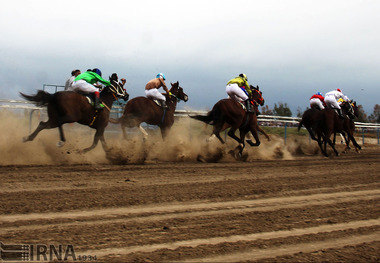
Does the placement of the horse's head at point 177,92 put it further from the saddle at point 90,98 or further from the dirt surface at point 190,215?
the dirt surface at point 190,215

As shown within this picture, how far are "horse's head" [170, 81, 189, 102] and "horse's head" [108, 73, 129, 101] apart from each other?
270 cm

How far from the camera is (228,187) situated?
6.89m

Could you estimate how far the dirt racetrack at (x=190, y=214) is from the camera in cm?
359

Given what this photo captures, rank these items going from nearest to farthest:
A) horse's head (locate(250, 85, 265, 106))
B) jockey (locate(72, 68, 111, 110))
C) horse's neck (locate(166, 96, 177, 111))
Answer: jockey (locate(72, 68, 111, 110)) → horse's neck (locate(166, 96, 177, 111)) → horse's head (locate(250, 85, 265, 106))

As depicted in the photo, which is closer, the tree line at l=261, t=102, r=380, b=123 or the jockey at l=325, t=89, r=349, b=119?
the jockey at l=325, t=89, r=349, b=119

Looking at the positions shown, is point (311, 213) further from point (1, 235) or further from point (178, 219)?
point (1, 235)

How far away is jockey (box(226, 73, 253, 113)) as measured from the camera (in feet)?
42.1

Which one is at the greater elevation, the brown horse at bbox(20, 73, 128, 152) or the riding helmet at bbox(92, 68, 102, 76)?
the riding helmet at bbox(92, 68, 102, 76)

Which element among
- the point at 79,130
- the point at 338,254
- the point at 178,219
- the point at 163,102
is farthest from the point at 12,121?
the point at 338,254

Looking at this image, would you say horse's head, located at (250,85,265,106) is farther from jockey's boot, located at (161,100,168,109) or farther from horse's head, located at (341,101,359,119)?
horse's head, located at (341,101,359,119)

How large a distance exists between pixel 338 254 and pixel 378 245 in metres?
0.59

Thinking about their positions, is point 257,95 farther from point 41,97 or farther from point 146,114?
point 41,97

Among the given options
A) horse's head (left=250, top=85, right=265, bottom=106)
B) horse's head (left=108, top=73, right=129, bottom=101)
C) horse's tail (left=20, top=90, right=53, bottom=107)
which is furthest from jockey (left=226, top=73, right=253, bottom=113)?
horse's tail (left=20, top=90, right=53, bottom=107)

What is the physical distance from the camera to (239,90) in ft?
42.0
